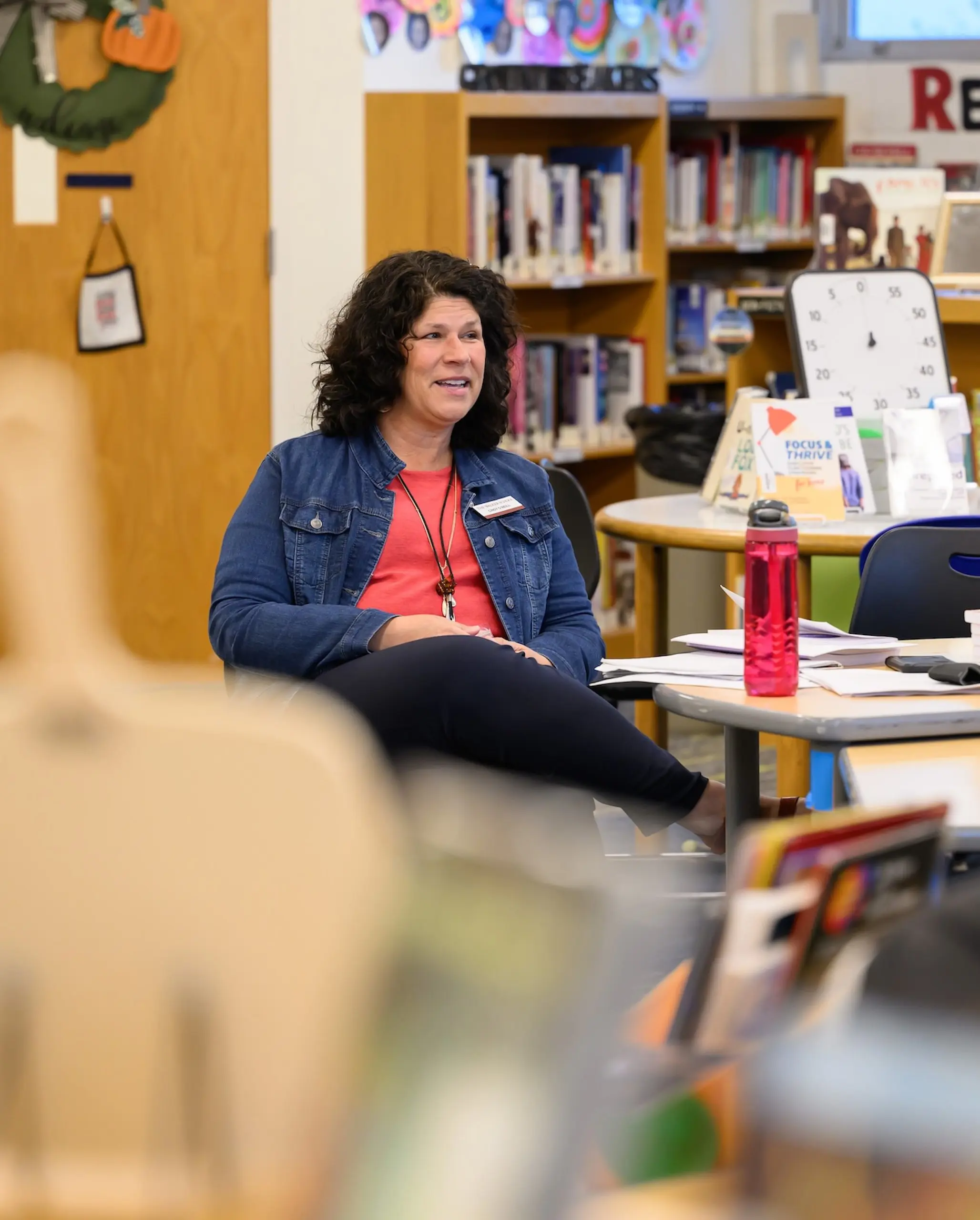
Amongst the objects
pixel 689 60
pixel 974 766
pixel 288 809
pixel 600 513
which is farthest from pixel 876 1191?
pixel 689 60

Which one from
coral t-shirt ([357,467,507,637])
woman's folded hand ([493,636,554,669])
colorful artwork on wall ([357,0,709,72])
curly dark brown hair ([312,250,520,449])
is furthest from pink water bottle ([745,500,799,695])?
colorful artwork on wall ([357,0,709,72])

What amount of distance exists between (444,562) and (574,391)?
281cm

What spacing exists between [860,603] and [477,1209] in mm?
2010

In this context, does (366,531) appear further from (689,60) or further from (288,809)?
(689,60)

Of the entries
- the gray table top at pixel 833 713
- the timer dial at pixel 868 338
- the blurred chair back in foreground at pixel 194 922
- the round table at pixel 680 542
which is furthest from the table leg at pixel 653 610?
the blurred chair back in foreground at pixel 194 922

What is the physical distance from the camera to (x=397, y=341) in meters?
2.71

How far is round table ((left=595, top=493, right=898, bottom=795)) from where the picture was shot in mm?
3178

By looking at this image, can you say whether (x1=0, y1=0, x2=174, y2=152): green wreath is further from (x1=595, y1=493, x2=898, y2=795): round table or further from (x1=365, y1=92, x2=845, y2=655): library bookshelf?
(x1=595, y1=493, x2=898, y2=795): round table

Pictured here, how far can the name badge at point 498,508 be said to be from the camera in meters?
2.64

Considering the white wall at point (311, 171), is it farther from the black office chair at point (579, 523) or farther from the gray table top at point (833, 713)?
the gray table top at point (833, 713)

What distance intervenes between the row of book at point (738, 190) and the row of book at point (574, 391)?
582 millimetres

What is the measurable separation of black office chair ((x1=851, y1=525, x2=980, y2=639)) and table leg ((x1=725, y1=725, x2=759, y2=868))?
32cm

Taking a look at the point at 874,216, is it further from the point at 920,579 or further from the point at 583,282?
the point at 920,579

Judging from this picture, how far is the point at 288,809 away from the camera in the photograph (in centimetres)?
53
